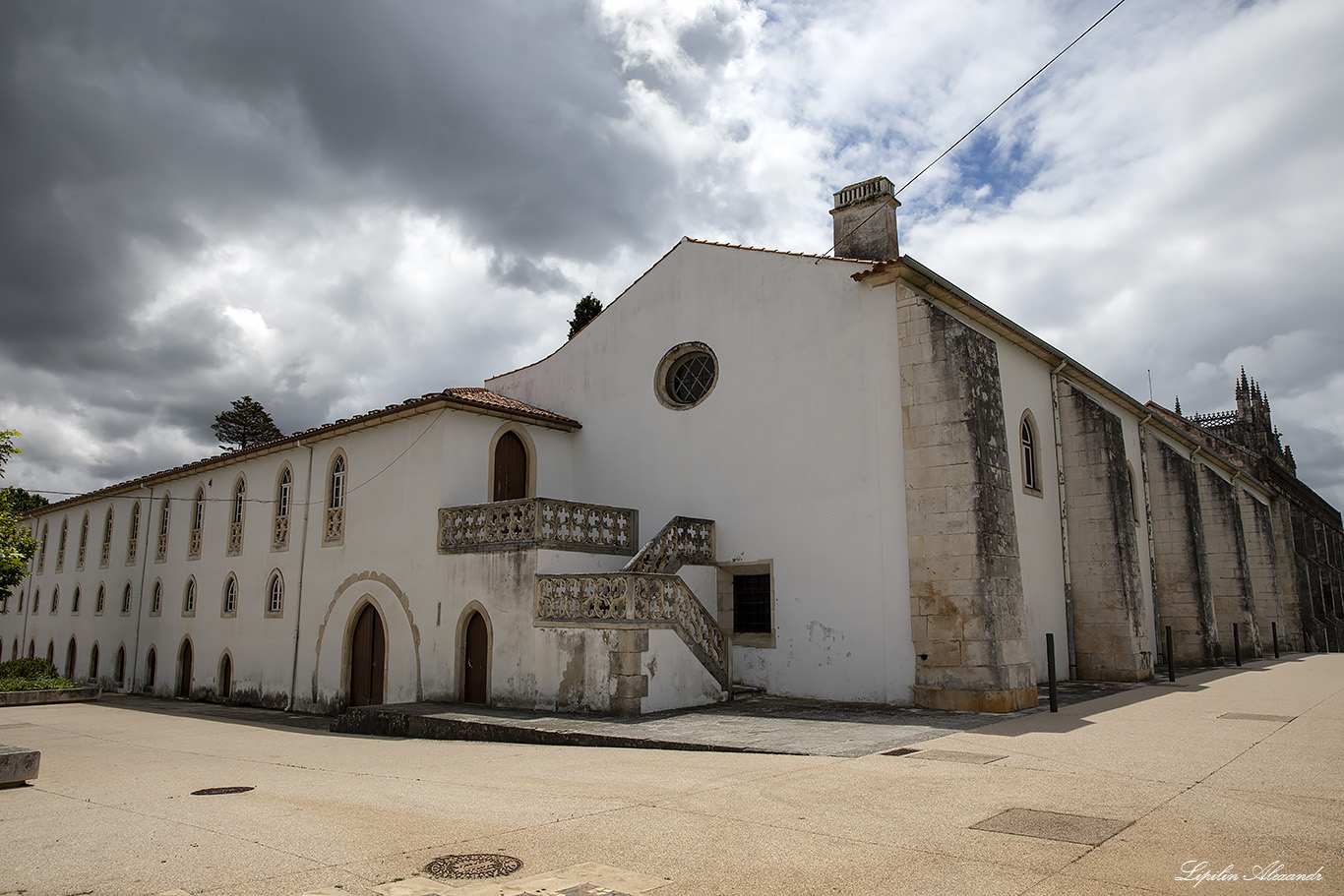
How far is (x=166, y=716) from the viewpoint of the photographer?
1823 cm

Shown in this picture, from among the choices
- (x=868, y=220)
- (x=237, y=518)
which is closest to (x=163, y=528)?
(x=237, y=518)

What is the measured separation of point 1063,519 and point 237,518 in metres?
21.2

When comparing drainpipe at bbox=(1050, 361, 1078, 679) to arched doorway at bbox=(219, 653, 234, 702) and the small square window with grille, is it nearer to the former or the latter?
the small square window with grille

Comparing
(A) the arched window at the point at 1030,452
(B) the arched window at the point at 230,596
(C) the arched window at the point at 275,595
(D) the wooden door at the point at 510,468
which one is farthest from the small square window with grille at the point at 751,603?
(B) the arched window at the point at 230,596

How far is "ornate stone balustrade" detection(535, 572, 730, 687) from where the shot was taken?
1297cm

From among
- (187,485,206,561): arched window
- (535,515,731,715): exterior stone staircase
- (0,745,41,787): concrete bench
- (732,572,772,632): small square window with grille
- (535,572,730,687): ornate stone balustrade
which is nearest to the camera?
(0,745,41,787): concrete bench

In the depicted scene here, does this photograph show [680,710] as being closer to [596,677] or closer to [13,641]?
[596,677]

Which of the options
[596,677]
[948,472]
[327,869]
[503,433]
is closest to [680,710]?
[596,677]

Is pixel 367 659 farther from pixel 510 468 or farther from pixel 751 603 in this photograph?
pixel 751 603

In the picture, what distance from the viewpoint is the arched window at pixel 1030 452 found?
56.3 ft

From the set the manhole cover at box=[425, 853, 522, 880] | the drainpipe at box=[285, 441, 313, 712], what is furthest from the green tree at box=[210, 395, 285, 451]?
the manhole cover at box=[425, 853, 522, 880]

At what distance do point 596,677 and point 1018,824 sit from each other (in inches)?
321

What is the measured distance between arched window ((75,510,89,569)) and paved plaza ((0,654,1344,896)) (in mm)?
25826

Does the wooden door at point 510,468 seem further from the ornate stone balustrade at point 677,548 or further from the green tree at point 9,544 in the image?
the green tree at point 9,544
